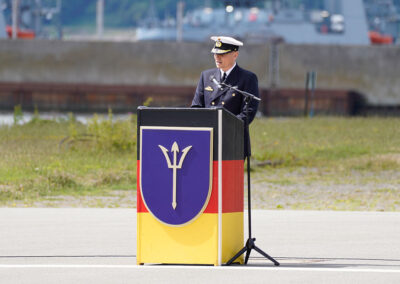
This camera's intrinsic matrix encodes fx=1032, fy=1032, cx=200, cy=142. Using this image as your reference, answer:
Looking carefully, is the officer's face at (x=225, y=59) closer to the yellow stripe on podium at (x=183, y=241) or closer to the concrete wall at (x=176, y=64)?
the yellow stripe on podium at (x=183, y=241)

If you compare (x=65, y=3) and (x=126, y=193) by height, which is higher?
(x=126, y=193)

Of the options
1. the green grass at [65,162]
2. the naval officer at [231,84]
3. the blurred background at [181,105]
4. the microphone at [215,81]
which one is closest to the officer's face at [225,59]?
the naval officer at [231,84]

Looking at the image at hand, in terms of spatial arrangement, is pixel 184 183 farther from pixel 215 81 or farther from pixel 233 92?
pixel 233 92

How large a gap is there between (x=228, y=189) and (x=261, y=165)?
9433 millimetres

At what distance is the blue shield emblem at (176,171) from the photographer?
297 inches

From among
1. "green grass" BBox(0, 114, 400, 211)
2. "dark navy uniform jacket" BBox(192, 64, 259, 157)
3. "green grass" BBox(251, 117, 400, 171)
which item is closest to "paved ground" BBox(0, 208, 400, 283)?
"dark navy uniform jacket" BBox(192, 64, 259, 157)

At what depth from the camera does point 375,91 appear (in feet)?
94.8

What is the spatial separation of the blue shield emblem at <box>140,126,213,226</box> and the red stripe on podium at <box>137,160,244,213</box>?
1.8 inches

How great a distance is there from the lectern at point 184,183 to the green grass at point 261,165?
4.87 metres

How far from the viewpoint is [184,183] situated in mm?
7590

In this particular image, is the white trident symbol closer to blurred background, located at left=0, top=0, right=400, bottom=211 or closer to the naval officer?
the naval officer

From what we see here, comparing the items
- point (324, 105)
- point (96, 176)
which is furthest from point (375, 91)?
point (96, 176)

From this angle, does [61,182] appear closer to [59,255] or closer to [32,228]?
[32,228]

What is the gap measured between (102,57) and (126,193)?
1629cm
